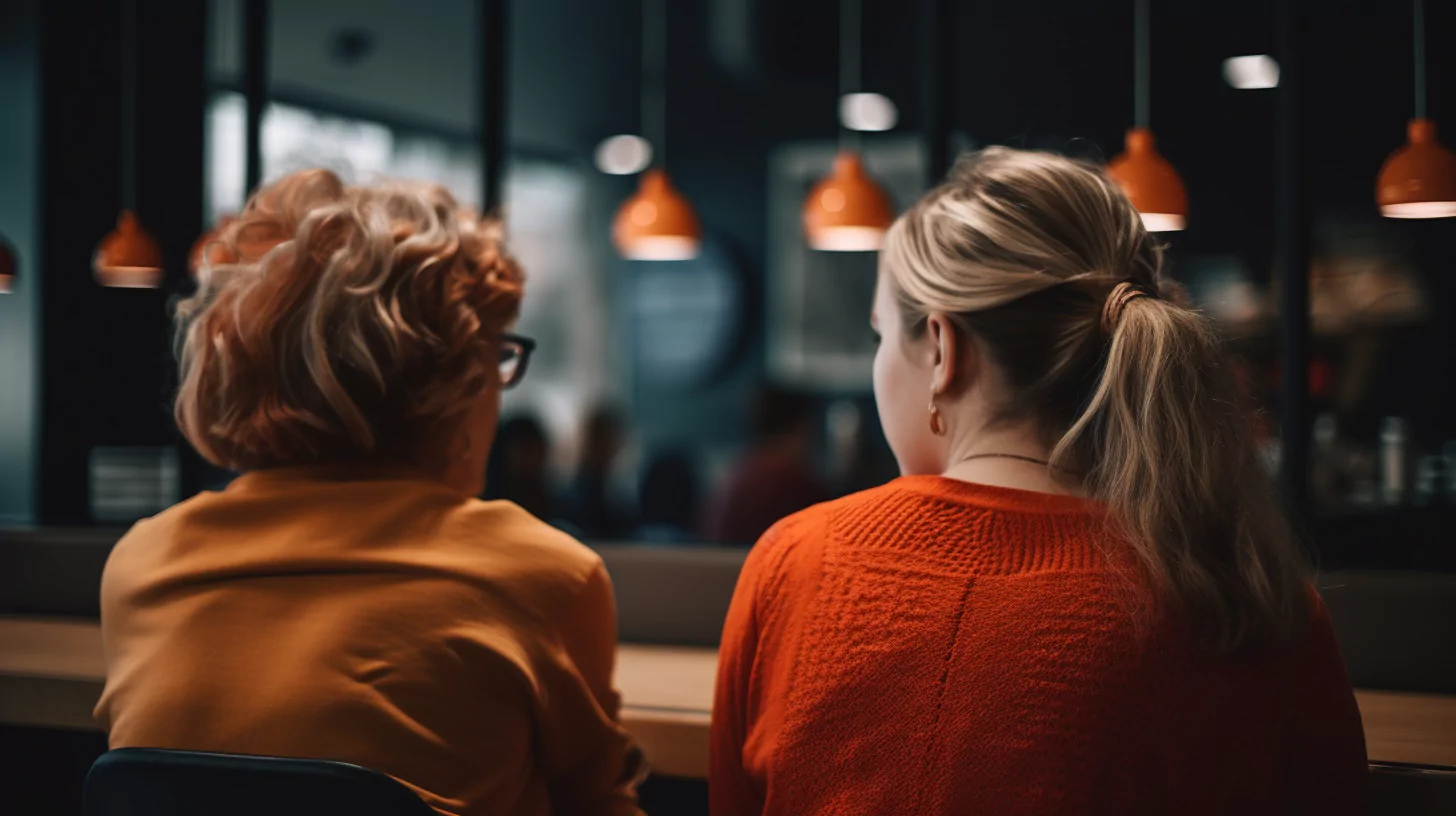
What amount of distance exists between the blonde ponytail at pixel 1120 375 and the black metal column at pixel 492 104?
82.2 inches

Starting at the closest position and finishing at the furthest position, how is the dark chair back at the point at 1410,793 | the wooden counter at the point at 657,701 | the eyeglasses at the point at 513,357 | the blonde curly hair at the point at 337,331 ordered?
1. the blonde curly hair at the point at 337,331
2. the dark chair back at the point at 1410,793
3. the eyeglasses at the point at 513,357
4. the wooden counter at the point at 657,701

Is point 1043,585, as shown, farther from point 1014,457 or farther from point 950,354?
point 950,354

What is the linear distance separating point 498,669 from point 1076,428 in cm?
67

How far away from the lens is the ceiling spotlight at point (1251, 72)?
20.0 feet

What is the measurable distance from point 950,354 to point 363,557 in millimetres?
673

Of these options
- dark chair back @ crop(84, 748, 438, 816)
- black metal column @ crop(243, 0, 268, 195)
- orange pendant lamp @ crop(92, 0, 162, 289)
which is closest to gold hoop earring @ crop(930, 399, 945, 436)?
dark chair back @ crop(84, 748, 438, 816)

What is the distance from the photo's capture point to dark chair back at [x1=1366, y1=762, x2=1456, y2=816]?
4.98ft

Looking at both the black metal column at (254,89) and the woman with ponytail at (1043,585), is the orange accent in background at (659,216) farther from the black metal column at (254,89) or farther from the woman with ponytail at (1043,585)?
the woman with ponytail at (1043,585)

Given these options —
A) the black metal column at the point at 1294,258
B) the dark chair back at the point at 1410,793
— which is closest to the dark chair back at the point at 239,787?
the dark chair back at the point at 1410,793

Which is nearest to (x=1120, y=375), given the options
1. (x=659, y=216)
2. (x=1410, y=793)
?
(x=1410, y=793)

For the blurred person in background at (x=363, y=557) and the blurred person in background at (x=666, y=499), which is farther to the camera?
the blurred person in background at (x=666, y=499)

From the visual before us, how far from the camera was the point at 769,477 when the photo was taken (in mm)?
5250

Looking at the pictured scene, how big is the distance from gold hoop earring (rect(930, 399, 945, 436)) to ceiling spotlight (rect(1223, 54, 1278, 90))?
5.48m

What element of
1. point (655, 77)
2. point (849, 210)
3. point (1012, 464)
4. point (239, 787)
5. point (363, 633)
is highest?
point (655, 77)
